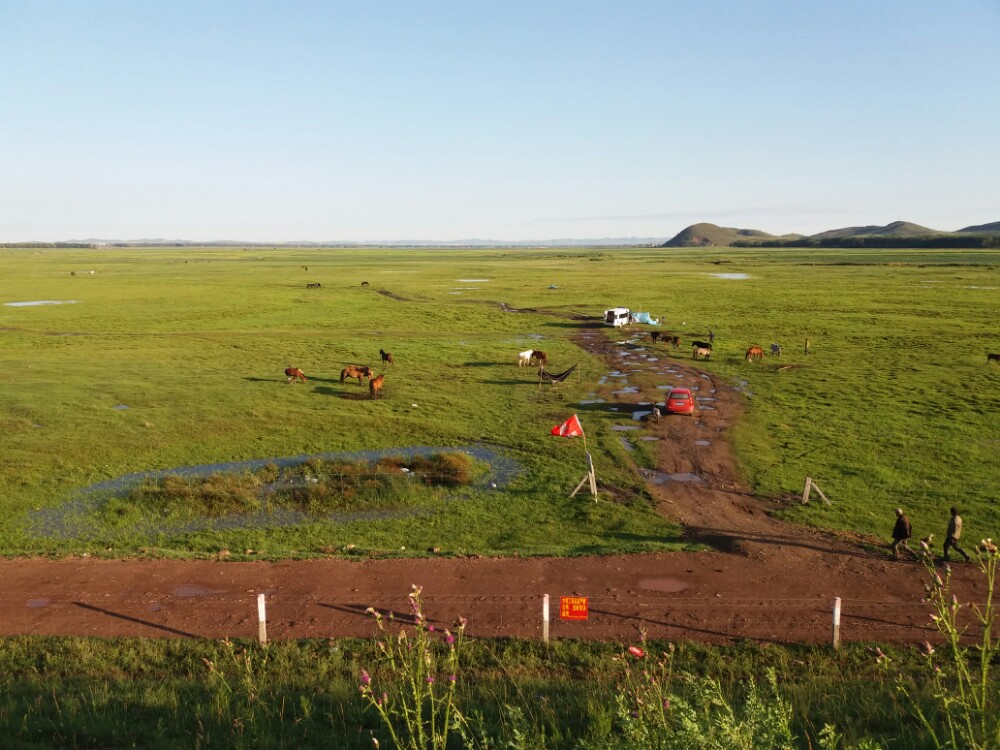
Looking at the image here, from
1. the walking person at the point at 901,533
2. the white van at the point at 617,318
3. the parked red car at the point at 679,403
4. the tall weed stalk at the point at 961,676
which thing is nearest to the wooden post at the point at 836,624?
the tall weed stalk at the point at 961,676

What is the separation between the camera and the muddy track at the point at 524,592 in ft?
46.0

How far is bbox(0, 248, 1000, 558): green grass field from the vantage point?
67.1 ft

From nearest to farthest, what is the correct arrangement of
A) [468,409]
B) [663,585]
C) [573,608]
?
[573,608]
[663,585]
[468,409]

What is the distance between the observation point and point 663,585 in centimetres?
1584

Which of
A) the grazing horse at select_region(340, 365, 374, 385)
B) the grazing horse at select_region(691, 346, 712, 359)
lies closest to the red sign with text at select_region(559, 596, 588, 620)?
the grazing horse at select_region(340, 365, 374, 385)

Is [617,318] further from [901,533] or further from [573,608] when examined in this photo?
[573,608]

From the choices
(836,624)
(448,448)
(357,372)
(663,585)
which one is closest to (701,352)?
(357,372)

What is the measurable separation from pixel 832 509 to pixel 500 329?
1665 inches

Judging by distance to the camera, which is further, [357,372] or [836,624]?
[357,372]

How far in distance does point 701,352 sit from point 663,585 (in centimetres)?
3309

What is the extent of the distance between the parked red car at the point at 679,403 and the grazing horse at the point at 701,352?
14.8m

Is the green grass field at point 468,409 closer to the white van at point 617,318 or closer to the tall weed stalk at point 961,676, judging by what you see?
the white van at point 617,318

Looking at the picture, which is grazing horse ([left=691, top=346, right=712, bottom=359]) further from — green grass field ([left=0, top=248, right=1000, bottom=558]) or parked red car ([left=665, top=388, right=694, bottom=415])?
parked red car ([left=665, top=388, right=694, bottom=415])

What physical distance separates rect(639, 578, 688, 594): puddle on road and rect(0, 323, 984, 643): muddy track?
0.05m
